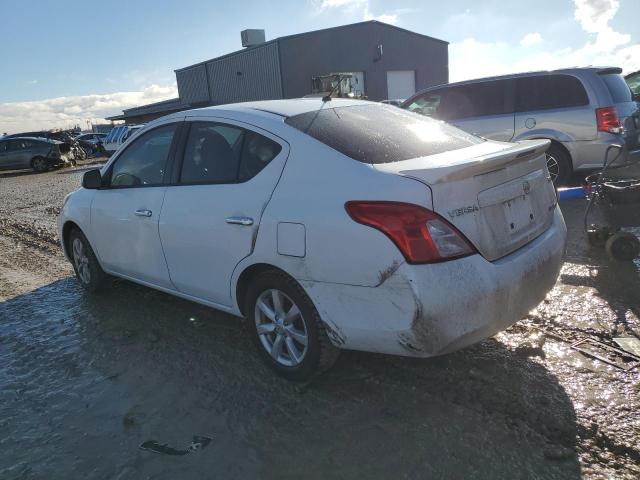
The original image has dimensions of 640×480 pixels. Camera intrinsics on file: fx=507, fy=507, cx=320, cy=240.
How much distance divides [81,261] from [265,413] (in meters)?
3.05

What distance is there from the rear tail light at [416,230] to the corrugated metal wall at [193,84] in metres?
38.1

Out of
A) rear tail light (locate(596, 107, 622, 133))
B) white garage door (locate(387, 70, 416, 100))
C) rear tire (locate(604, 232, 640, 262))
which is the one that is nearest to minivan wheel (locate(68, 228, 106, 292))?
rear tire (locate(604, 232, 640, 262))

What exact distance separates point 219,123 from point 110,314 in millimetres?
2051

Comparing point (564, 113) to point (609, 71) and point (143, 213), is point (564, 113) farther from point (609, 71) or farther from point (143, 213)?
point (143, 213)

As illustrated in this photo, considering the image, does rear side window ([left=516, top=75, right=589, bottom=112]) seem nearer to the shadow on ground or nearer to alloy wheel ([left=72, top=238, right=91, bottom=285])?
the shadow on ground

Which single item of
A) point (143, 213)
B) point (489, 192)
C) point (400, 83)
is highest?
point (400, 83)

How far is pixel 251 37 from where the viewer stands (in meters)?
33.2

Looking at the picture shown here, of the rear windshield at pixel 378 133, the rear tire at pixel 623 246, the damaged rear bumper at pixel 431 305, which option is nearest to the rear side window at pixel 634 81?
the rear tire at pixel 623 246

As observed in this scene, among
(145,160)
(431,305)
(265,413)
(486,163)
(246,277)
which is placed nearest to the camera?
(431,305)

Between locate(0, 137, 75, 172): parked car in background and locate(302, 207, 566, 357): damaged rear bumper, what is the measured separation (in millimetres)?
24183

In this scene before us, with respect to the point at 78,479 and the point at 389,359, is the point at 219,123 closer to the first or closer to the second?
the point at 389,359

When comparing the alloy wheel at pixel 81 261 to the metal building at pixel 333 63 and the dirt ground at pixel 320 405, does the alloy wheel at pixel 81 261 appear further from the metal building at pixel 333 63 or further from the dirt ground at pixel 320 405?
the metal building at pixel 333 63

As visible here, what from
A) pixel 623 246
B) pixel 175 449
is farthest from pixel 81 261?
pixel 623 246

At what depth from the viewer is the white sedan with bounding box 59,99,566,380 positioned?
2.39 metres
